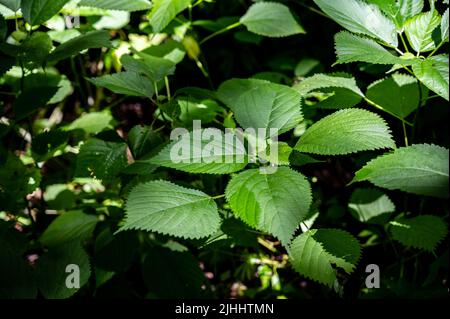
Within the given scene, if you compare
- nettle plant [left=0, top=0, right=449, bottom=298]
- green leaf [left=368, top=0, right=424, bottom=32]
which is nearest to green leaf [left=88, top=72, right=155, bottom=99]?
nettle plant [left=0, top=0, right=449, bottom=298]

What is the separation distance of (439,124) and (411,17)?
82 cm

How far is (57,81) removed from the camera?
1.71 metres

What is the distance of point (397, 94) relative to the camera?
1.19 meters

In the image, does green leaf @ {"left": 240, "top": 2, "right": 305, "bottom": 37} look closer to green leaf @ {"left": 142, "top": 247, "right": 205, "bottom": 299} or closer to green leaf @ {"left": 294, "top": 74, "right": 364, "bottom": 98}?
green leaf @ {"left": 294, "top": 74, "right": 364, "bottom": 98}

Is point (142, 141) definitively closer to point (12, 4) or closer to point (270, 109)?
point (270, 109)

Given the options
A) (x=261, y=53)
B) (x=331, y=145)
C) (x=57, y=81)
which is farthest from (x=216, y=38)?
(x=331, y=145)

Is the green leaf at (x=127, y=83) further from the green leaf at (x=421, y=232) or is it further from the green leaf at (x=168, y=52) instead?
the green leaf at (x=421, y=232)

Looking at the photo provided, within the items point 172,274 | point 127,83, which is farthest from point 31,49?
point 172,274

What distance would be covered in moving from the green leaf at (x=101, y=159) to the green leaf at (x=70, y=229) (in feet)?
0.75

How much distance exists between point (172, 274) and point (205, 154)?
1.91 feet

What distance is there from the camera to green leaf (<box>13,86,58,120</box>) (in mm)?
1353

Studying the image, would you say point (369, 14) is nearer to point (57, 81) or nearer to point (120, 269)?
point (120, 269)

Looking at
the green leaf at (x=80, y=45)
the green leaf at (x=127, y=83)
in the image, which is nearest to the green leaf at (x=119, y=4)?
the green leaf at (x=80, y=45)
